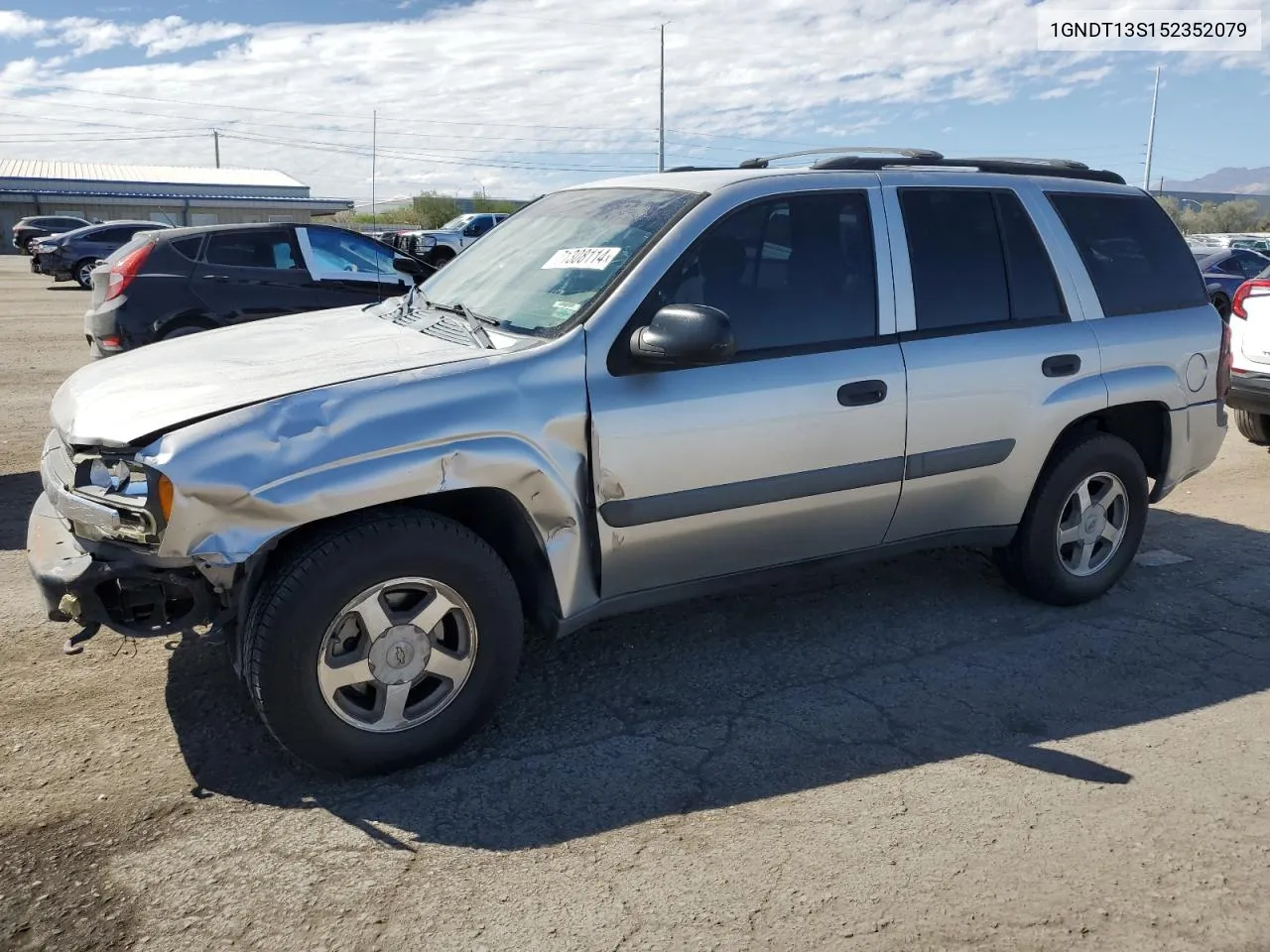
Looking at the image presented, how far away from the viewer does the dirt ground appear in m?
2.68

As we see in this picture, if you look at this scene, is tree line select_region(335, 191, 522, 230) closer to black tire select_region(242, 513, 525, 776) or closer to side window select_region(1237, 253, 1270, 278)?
side window select_region(1237, 253, 1270, 278)

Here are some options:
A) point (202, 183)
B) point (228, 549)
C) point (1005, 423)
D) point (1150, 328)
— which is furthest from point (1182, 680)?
point (202, 183)

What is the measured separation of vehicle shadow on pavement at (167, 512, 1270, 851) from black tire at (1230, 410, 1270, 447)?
3288mm

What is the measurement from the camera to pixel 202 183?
62.2 metres

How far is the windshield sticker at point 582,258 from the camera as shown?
376 centimetres

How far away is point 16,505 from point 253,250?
416cm

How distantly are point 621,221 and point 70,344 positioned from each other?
11538 mm

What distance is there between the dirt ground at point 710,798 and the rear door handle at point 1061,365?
1.08 meters

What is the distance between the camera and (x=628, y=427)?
3459mm


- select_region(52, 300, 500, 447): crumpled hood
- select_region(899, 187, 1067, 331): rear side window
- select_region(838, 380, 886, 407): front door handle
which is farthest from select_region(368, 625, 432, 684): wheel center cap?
select_region(899, 187, 1067, 331): rear side window

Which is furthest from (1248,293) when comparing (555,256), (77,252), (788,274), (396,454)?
(77,252)

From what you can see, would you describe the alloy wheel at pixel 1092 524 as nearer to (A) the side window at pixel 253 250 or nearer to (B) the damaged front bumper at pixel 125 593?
(B) the damaged front bumper at pixel 125 593

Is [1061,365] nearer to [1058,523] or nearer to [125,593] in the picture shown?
[1058,523]

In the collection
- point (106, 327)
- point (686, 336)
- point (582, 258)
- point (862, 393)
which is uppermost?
point (582, 258)
